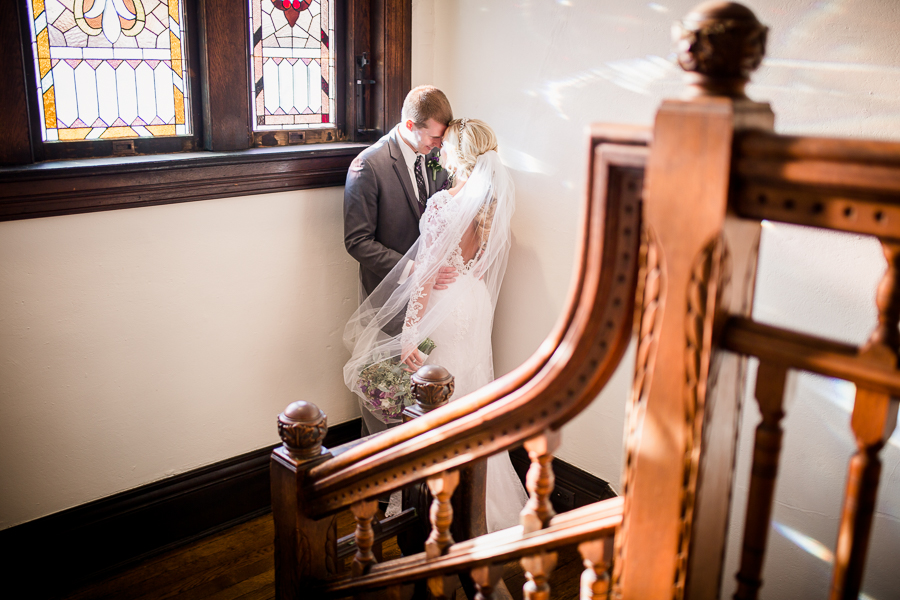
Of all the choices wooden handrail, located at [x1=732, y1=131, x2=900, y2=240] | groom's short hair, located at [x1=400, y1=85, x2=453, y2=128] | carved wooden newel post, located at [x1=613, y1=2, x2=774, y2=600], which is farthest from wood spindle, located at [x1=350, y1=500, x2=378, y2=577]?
groom's short hair, located at [x1=400, y1=85, x2=453, y2=128]

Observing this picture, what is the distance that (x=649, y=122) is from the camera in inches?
109

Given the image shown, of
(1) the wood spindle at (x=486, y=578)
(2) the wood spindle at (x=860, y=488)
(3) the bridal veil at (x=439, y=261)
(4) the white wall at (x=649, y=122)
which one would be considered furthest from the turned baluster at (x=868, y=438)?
(3) the bridal veil at (x=439, y=261)

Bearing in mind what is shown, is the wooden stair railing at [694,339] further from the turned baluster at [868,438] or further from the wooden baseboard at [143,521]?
the wooden baseboard at [143,521]

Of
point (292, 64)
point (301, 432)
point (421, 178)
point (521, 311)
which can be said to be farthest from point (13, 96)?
point (521, 311)

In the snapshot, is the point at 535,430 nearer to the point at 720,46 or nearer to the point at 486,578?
the point at 486,578

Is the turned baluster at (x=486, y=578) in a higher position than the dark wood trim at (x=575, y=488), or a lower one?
higher

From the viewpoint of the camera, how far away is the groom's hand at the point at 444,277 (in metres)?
3.28

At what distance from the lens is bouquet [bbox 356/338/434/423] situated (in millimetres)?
3307

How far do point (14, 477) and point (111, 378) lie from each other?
0.49 meters

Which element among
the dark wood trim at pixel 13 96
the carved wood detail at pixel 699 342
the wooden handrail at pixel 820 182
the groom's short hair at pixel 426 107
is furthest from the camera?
the groom's short hair at pixel 426 107

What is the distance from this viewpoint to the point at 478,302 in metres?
3.33

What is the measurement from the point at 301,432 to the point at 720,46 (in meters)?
1.10

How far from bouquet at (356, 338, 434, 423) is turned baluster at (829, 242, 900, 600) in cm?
267

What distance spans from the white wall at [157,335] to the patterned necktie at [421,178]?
0.40 m
